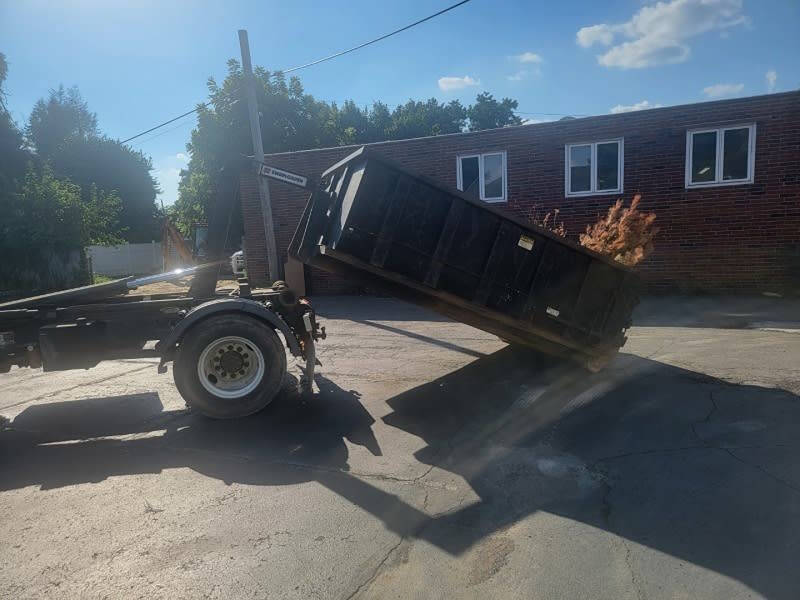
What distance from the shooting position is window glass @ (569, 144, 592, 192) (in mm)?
14648

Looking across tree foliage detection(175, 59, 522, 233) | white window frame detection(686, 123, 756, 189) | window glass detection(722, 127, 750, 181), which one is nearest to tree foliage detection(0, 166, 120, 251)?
tree foliage detection(175, 59, 522, 233)

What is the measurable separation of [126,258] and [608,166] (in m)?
35.5

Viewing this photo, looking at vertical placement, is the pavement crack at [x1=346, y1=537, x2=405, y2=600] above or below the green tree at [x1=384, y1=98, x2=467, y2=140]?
below

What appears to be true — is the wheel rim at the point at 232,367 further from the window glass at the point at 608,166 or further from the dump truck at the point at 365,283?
the window glass at the point at 608,166

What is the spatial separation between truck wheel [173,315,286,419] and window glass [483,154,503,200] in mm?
11094

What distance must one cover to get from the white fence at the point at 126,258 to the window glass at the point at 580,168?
107 ft

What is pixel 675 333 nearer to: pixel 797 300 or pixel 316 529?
pixel 797 300

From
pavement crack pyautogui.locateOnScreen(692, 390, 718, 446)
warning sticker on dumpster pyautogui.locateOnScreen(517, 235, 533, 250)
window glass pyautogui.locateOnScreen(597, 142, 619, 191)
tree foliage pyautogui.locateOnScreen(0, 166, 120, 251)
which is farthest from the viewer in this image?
tree foliage pyautogui.locateOnScreen(0, 166, 120, 251)

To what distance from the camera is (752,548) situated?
3.18 metres

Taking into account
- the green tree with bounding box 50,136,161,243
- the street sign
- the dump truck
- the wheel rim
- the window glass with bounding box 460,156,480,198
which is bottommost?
the wheel rim

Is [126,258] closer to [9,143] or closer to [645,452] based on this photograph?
[9,143]

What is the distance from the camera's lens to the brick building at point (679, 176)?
13203 millimetres

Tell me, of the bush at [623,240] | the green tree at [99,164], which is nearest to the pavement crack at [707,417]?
the bush at [623,240]

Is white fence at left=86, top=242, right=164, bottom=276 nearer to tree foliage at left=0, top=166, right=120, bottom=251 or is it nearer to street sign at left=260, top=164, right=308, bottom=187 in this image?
tree foliage at left=0, top=166, right=120, bottom=251
